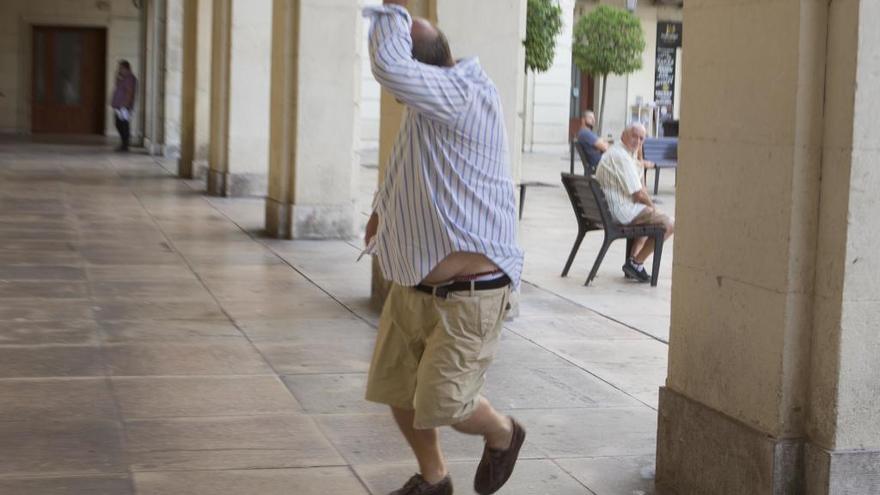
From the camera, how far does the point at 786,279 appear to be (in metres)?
4.55

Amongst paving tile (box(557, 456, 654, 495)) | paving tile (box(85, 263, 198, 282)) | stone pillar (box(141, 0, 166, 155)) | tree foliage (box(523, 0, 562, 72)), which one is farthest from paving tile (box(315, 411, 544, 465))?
tree foliage (box(523, 0, 562, 72))

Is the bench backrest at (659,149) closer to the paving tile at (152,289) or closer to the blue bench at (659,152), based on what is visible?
the blue bench at (659,152)

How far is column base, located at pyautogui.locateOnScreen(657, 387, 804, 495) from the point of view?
4.59 meters

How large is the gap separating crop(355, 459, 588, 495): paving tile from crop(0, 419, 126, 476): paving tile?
992mm

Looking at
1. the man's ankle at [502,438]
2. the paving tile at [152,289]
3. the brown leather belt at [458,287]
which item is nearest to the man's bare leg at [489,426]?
the man's ankle at [502,438]

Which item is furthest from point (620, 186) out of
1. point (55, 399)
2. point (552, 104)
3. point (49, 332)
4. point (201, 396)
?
point (552, 104)

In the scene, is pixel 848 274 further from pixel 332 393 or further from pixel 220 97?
pixel 220 97

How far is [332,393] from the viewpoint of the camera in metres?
6.85

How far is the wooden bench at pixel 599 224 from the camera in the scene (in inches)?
439

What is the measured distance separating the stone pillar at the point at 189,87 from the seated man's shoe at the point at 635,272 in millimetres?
11151

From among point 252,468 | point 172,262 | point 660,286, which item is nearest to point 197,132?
point 172,262

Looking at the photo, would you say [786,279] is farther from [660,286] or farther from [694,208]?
[660,286]

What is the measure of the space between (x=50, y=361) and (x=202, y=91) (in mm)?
14115

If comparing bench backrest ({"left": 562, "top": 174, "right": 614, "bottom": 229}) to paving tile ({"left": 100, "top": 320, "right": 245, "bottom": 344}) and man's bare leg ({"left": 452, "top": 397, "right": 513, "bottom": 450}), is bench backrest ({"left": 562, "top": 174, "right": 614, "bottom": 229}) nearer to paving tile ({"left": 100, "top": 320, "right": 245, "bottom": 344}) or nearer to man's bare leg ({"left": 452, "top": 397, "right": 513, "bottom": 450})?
paving tile ({"left": 100, "top": 320, "right": 245, "bottom": 344})
